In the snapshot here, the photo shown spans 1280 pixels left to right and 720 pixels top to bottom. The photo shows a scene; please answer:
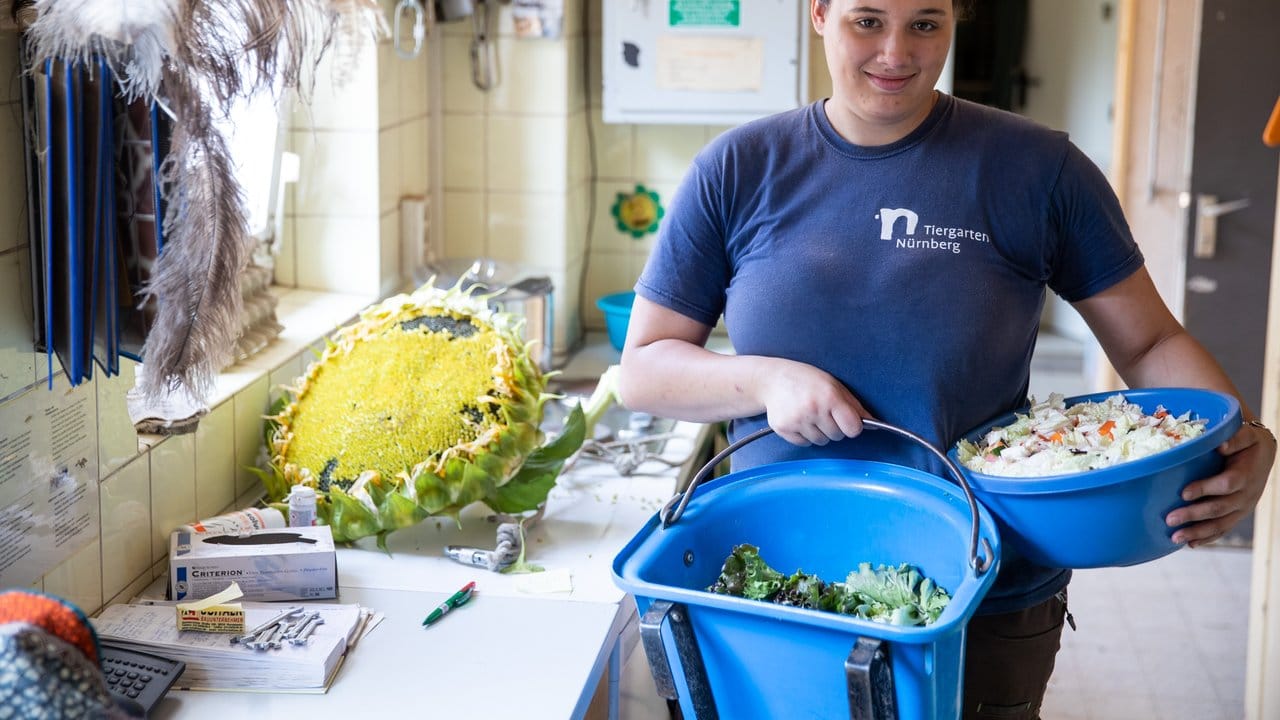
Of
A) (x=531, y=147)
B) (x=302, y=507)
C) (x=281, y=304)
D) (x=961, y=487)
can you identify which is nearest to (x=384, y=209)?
(x=281, y=304)

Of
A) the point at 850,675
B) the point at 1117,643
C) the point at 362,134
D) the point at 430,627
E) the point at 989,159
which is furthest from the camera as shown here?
the point at 1117,643

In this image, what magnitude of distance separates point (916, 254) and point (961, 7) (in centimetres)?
29

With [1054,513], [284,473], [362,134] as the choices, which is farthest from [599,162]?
[1054,513]

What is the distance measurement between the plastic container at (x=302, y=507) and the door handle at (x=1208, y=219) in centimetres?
290

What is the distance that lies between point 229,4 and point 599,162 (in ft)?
6.70

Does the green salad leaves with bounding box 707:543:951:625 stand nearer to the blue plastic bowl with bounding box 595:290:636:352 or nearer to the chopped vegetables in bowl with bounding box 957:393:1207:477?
the chopped vegetables in bowl with bounding box 957:393:1207:477

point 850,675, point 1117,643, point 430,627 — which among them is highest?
point 850,675

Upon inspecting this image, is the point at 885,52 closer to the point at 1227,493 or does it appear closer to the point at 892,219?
the point at 892,219

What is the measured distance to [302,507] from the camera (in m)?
1.78

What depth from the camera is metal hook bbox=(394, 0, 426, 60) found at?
2518 mm

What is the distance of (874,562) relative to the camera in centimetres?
138

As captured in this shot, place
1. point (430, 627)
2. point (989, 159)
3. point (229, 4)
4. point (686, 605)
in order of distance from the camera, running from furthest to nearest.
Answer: point (430, 627) < point (989, 159) < point (229, 4) < point (686, 605)

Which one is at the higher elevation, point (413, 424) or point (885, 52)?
point (885, 52)

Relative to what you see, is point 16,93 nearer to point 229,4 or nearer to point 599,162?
point 229,4
